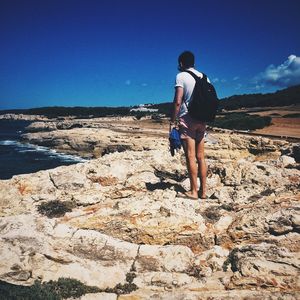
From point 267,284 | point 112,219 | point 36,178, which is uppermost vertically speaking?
point 36,178

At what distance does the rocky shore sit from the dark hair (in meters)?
2.75

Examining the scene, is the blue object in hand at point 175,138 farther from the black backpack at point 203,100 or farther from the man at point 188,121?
the black backpack at point 203,100

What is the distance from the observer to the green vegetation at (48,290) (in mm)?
5328

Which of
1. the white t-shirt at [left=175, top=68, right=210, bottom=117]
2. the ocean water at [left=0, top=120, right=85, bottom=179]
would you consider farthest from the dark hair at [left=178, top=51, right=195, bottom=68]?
the ocean water at [left=0, top=120, right=85, bottom=179]

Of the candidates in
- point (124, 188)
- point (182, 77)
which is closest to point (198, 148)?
point (182, 77)

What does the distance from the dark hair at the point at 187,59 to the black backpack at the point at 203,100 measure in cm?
19

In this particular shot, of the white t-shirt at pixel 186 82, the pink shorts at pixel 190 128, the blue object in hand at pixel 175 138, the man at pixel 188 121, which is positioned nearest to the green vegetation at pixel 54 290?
the man at pixel 188 121

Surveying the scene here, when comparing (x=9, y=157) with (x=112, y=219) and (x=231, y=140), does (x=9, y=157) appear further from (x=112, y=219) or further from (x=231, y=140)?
(x=112, y=219)

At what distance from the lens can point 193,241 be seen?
21.1 feet

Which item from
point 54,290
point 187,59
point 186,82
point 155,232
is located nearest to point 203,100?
point 186,82

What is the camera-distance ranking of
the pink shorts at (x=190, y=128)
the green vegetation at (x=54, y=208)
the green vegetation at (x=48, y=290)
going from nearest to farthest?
1. the green vegetation at (x=48, y=290)
2. the pink shorts at (x=190, y=128)
3. the green vegetation at (x=54, y=208)

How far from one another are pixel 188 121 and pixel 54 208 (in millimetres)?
3373

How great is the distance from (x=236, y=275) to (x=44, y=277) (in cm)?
317

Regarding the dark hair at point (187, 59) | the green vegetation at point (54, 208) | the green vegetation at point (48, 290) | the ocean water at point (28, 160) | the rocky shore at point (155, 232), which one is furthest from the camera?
the ocean water at point (28, 160)
